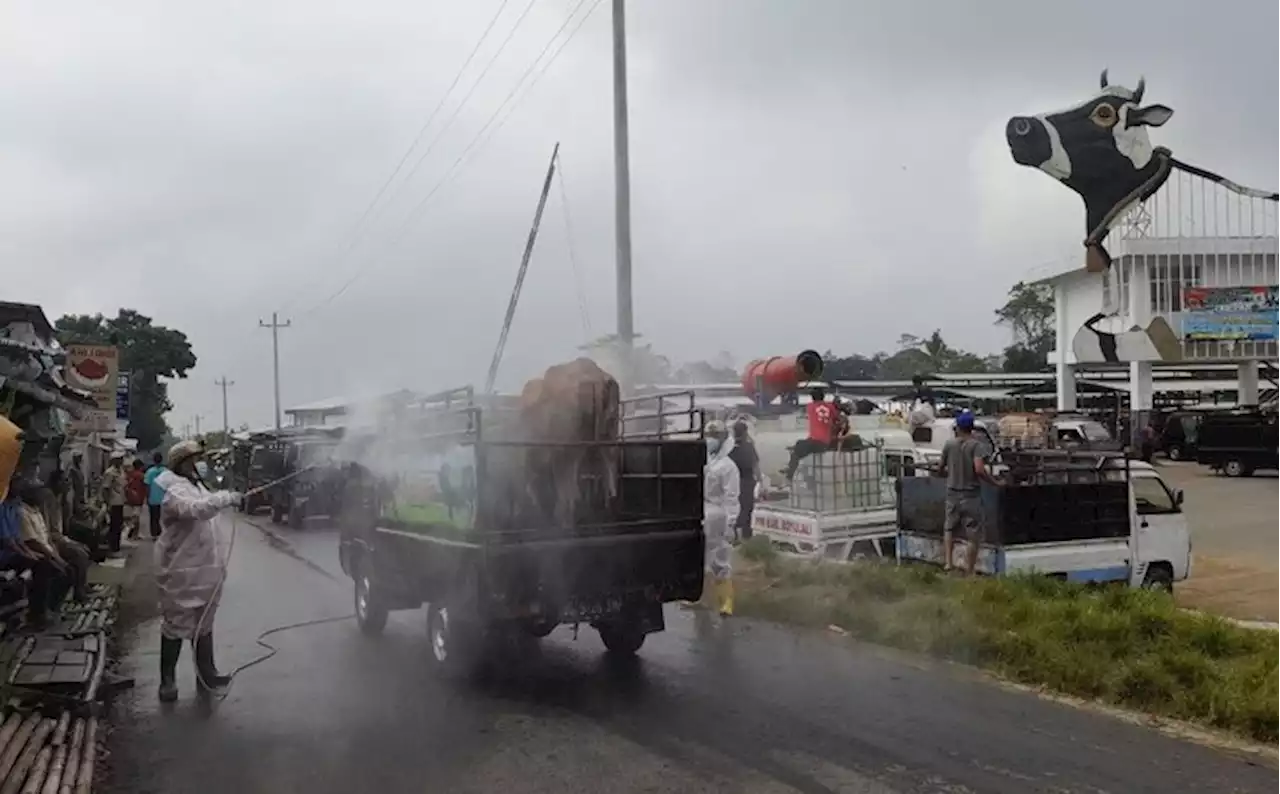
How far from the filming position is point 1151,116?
21.9m

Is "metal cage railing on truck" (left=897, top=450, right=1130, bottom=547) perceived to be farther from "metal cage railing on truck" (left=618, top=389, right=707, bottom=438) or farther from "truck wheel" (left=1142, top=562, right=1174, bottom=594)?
"metal cage railing on truck" (left=618, top=389, right=707, bottom=438)

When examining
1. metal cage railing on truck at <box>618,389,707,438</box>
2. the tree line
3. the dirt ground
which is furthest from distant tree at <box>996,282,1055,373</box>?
metal cage railing on truck at <box>618,389,707,438</box>

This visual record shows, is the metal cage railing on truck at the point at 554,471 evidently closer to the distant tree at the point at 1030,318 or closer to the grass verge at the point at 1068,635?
the grass verge at the point at 1068,635

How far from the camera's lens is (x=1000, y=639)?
28.7 feet

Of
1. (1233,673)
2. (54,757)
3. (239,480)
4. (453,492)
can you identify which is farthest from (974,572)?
(239,480)

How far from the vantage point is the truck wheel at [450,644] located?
8375 millimetres

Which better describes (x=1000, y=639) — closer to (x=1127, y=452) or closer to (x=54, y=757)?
(x=1127, y=452)

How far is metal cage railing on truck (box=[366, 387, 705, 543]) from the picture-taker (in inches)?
313

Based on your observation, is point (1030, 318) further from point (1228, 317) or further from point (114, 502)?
point (114, 502)

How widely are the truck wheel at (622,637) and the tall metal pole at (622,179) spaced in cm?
614

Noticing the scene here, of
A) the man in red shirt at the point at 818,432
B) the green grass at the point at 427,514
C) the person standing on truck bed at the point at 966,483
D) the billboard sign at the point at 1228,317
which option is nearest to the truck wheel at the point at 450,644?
the green grass at the point at 427,514

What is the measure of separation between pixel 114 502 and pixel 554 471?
48.4ft

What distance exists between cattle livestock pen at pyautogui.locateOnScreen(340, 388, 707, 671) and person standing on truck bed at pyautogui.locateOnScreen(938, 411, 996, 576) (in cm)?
328

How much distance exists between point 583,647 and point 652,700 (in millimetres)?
1996
